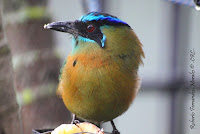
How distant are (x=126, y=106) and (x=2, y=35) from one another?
24.5 inches

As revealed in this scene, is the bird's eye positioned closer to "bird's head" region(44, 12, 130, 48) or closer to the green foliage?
"bird's head" region(44, 12, 130, 48)

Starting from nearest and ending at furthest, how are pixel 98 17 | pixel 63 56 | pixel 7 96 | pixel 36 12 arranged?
pixel 98 17 < pixel 7 96 < pixel 36 12 < pixel 63 56

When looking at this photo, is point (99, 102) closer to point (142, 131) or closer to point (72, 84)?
point (72, 84)

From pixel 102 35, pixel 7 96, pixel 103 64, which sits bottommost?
pixel 7 96

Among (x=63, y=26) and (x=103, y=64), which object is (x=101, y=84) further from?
(x=63, y=26)

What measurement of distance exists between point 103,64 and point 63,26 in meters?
0.22

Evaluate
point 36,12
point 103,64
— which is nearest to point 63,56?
point 36,12

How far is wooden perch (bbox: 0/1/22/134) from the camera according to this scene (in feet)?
5.44

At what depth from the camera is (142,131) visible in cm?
371

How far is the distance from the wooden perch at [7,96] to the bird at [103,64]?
0.86ft

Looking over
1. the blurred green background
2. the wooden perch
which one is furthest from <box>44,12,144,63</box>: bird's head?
the wooden perch

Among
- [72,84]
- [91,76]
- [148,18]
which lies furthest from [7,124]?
[148,18]

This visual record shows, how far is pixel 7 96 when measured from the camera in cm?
169

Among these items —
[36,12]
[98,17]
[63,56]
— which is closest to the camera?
[98,17]
